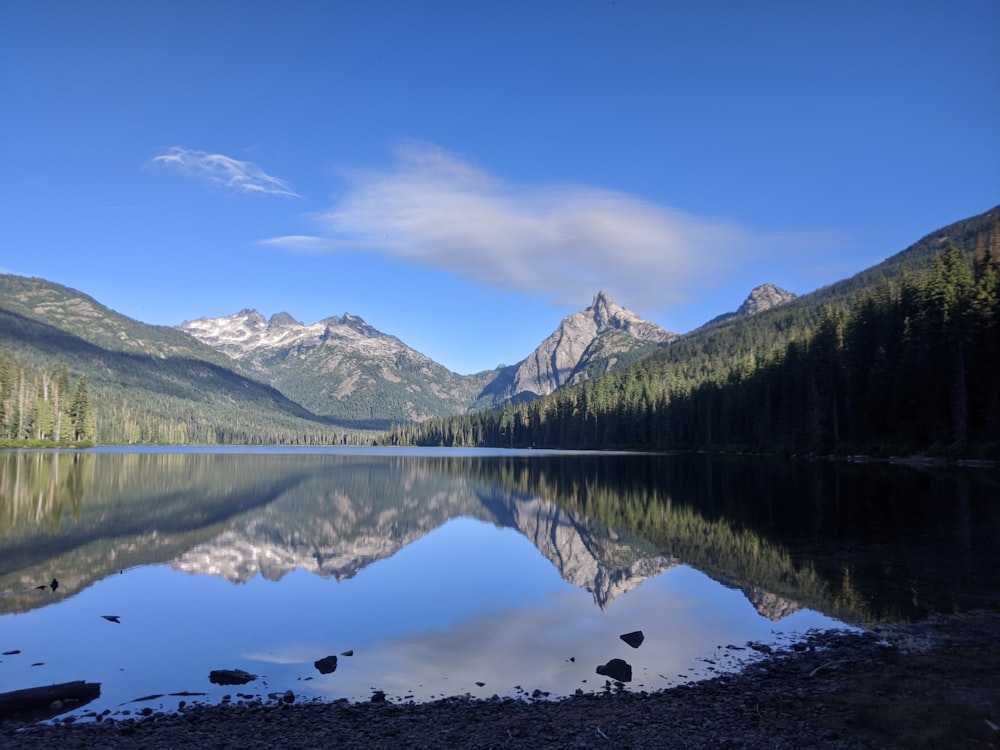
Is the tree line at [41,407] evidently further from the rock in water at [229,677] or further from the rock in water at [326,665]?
the rock in water at [326,665]

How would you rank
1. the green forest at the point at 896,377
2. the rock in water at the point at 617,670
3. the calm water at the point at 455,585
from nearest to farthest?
the rock in water at the point at 617,670, the calm water at the point at 455,585, the green forest at the point at 896,377

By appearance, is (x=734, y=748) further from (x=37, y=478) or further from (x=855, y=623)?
(x=37, y=478)

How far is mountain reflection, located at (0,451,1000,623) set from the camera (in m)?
23.4

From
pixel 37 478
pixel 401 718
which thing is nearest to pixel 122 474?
pixel 37 478

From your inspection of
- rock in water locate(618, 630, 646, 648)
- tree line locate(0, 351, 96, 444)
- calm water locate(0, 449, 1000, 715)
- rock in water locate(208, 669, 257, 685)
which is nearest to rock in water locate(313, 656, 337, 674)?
calm water locate(0, 449, 1000, 715)

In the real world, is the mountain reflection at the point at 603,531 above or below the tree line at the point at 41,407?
below

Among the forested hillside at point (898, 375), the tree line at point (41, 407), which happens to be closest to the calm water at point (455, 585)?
the forested hillside at point (898, 375)

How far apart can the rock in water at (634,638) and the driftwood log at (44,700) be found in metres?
13.5

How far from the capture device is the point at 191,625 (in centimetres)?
2023

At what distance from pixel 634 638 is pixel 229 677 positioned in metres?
11.0

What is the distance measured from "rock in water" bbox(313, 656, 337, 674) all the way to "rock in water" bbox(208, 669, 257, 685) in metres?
1.55

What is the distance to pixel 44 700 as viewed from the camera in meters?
13.1

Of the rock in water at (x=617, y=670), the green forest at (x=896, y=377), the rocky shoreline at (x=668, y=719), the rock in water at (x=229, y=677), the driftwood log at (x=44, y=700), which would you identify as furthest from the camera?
the green forest at (x=896, y=377)

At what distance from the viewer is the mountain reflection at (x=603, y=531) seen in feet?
76.7
